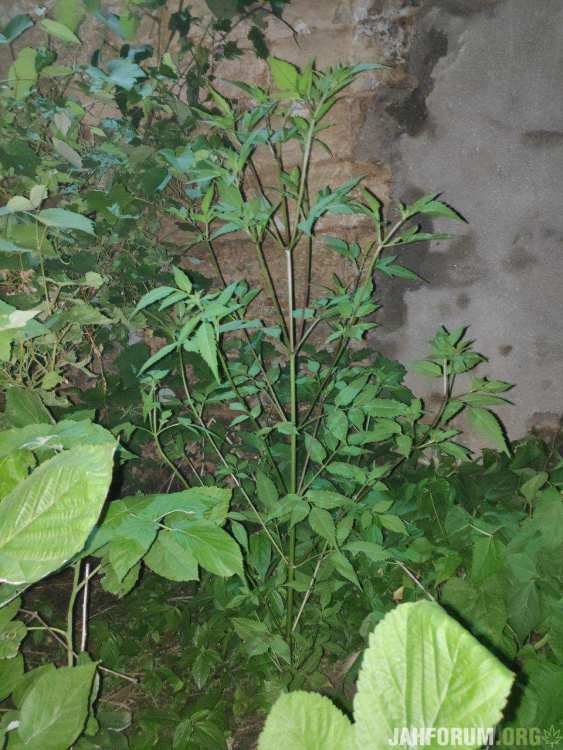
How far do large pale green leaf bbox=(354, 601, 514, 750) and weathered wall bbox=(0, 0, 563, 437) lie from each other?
1996mm

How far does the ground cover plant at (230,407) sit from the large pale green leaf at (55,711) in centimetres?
26

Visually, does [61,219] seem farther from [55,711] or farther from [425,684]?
[425,684]

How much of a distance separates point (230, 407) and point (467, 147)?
1.36 meters

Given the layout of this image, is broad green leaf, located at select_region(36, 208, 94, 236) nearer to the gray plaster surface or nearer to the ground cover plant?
the ground cover plant

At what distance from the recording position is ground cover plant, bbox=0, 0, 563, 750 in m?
1.32

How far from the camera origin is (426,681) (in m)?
0.25

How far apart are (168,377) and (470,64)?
5.23 feet

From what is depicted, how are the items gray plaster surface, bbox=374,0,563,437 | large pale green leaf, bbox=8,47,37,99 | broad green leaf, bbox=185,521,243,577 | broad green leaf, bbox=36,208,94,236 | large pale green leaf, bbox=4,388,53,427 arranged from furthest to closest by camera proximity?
gray plaster surface, bbox=374,0,563,437, large pale green leaf, bbox=8,47,37,99, broad green leaf, bbox=36,208,94,236, large pale green leaf, bbox=4,388,53,427, broad green leaf, bbox=185,521,243,577

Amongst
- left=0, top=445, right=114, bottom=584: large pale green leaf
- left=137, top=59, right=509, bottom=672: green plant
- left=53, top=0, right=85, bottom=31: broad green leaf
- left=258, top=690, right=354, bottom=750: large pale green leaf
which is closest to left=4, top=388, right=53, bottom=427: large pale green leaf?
left=137, top=59, right=509, bottom=672: green plant

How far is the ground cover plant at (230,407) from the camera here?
1319 millimetres

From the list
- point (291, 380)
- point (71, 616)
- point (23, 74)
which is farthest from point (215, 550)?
point (23, 74)

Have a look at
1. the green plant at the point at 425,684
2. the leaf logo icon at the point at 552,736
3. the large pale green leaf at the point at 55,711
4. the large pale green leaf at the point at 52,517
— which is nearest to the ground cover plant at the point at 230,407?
the leaf logo icon at the point at 552,736

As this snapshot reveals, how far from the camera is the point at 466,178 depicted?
80.0 inches

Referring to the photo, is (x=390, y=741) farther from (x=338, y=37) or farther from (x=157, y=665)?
(x=338, y=37)
